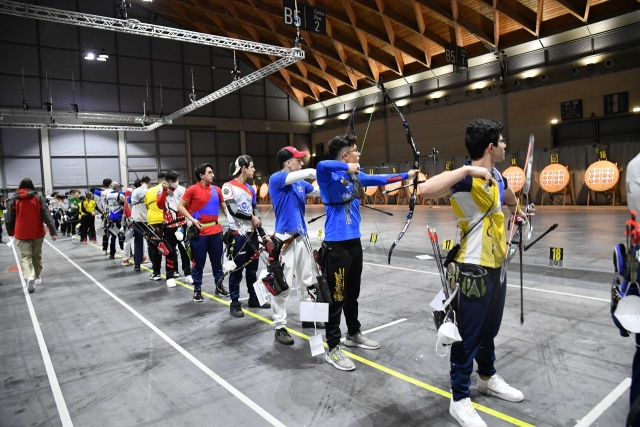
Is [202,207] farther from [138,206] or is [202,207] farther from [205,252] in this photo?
[138,206]

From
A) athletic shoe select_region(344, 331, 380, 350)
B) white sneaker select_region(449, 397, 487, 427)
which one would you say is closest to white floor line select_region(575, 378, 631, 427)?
white sneaker select_region(449, 397, 487, 427)

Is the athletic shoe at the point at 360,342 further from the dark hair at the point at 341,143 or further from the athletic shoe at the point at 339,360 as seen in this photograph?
the dark hair at the point at 341,143

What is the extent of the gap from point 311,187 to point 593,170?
13.1m

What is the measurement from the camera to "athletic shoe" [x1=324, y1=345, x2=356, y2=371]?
2.81 metres

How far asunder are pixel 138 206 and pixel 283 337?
14.9ft

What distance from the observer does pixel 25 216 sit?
5.71 metres

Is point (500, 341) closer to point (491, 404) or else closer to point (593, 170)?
point (491, 404)

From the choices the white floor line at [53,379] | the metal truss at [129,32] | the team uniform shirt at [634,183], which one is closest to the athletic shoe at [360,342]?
the white floor line at [53,379]

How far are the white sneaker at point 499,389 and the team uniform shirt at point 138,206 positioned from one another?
5937mm

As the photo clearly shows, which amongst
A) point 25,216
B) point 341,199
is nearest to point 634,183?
point 341,199

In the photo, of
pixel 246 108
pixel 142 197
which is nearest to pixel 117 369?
pixel 142 197

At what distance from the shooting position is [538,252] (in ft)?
21.0

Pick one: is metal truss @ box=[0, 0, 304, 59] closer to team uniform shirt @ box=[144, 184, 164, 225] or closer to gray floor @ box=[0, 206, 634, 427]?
team uniform shirt @ box=[144, 184, 164, 225]

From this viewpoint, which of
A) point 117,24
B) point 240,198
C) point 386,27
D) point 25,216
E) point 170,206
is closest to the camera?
point 240,198
